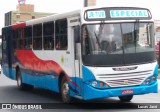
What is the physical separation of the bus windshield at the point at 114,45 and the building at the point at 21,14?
10822 cm

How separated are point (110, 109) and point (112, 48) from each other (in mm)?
1665

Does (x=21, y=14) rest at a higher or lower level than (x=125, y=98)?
higher

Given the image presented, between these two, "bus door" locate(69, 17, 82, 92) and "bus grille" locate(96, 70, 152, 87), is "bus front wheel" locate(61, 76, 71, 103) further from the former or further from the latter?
"bus grille" locate(96, 70, 152, 87)

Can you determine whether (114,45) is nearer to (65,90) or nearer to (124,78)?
(124,78)

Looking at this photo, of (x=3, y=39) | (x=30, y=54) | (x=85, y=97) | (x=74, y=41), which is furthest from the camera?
(x=3, y=39)

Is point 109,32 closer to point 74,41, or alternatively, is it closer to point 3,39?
point 74,41

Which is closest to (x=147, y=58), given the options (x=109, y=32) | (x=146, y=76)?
(x=146, y=76)

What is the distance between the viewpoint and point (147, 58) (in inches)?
507

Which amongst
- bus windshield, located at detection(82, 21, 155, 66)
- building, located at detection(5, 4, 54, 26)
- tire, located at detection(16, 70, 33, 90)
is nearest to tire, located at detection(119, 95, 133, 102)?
bus windshield, located at detection(82, 21, 155, 66)

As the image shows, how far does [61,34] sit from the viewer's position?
14.4 metres

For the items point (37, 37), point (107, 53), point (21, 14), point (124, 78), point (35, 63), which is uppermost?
point (21, 14)

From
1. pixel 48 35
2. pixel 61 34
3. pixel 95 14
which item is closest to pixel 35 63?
pixel 48 35

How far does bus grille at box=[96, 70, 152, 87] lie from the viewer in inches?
489

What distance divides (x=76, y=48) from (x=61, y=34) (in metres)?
1.48
